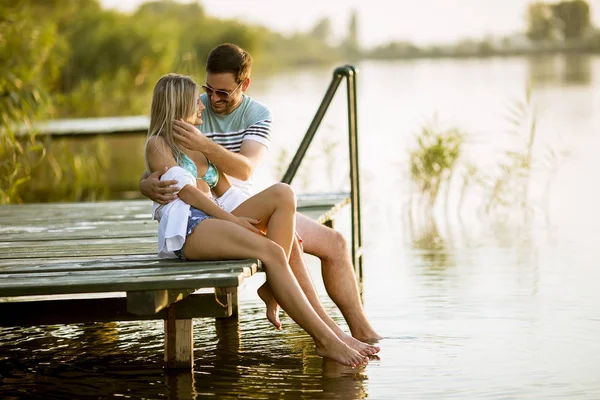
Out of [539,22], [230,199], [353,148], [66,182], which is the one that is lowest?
[230,199]

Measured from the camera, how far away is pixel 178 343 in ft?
15.2

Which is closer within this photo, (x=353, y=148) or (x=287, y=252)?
(x=287, y=252)

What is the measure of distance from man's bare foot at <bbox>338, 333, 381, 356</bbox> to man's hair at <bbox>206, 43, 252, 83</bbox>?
3.61 feet

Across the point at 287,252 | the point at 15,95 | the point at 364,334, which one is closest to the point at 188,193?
the point at 287,252

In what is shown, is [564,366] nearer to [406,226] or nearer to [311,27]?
[406,226]

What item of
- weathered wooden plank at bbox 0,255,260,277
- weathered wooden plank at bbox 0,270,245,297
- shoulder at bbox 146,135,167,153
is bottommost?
weathered wooden plank at bbox 0,270,245,297

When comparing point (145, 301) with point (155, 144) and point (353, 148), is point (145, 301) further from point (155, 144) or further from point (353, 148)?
point (353, 148)

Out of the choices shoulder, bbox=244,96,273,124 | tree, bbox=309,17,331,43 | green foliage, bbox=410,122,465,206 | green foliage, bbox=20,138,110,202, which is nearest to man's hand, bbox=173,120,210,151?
shoulder, bbox=244,96,273,124

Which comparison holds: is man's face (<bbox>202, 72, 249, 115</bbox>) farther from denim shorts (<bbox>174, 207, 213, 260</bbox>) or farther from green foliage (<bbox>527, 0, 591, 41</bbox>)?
green foliage (<bbox>527, 0, 591, 41</bbox>)

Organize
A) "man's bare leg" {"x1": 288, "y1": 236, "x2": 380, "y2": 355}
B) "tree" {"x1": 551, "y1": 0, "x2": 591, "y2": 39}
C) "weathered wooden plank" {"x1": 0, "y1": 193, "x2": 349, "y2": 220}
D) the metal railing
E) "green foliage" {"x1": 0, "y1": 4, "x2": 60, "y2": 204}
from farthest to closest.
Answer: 1. "tree" {"x1": 551, "y1": 0, "x2": 591, "y2": 39}
2. "green foliage" {"x1": 0, "y1": 4, "x2": 60, "y2": 204}
3. the metal railing
4. "weathered wooden plank" {"x1": 0, "y1": 193, "x2": 349, "y2": 220}
5. "man's bare leg" {"x1": 288, "y1": 236, "x2": 380, "y2": 355}

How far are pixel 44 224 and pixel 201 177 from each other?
1.53 m

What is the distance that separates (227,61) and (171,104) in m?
0.36

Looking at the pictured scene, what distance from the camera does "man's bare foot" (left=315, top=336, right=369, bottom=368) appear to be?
4.57m

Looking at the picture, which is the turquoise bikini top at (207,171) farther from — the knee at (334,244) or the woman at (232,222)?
the knee at (334,244)
